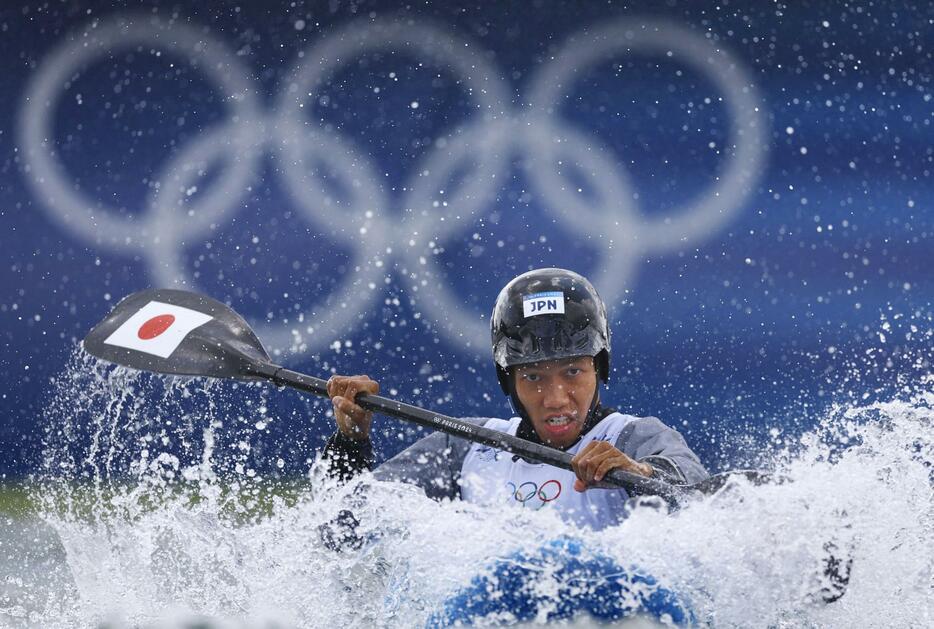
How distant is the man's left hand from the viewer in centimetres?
248

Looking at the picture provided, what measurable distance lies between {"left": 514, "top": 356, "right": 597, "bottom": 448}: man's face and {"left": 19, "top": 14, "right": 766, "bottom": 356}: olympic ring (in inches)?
92.5

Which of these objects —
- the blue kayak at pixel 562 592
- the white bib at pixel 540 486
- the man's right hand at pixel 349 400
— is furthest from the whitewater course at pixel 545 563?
the white bib at pixel 540 486

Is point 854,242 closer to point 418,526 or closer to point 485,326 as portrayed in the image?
point 485,326

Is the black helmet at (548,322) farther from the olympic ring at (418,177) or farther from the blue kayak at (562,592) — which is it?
the olympic ring at (418,177)

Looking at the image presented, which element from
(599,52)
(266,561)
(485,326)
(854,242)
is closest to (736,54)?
(599,52)

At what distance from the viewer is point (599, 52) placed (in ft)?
17.9

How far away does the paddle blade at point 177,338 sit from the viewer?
3.21m

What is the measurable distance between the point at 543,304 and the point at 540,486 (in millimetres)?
428

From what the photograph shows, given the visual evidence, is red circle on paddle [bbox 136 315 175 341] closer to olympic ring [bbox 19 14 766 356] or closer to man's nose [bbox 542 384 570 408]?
man's nose [bbox 542 384 570 408]

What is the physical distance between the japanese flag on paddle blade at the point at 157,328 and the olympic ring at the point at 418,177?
1.88m

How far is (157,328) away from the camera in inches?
131

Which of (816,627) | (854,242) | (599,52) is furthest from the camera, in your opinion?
(599,52)

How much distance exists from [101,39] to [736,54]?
2961 mm

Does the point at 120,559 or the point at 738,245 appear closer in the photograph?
the point at 120,559
